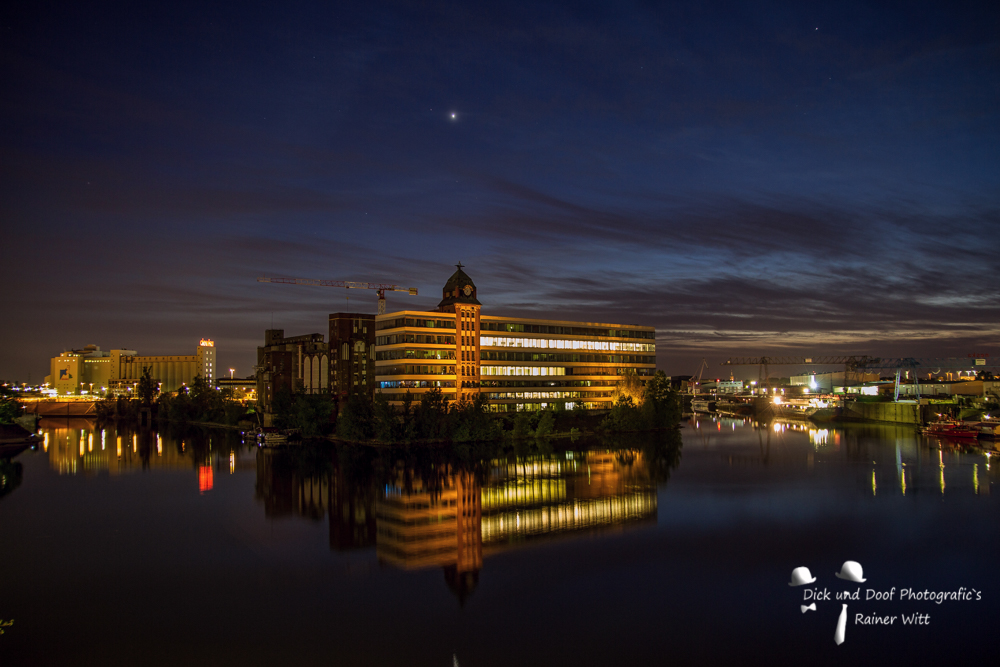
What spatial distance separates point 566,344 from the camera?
8519 cm

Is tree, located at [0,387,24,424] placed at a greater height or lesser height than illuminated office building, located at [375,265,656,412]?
lesser

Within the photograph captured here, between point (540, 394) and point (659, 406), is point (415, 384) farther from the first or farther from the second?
A: point (659, 406)

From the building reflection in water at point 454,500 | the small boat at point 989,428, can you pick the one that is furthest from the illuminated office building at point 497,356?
the small boat at point 989,428

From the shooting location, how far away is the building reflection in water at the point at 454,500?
28.4 meters

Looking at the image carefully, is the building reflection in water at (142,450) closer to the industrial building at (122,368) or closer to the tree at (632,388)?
the tree at (632,388)

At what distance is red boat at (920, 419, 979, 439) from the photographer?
68.6m

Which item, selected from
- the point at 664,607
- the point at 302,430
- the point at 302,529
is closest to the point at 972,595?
the point at 664,607

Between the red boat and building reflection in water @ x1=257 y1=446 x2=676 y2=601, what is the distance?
38224 mm

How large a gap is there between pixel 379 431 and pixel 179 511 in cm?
2804

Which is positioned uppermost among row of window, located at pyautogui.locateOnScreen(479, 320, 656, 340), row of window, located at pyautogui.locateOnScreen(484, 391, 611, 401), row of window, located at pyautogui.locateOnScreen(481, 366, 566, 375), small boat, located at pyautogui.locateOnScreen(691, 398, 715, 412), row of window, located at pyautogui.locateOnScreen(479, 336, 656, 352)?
row of window, located at pyautogui.locateOnScreen(479, 320, 656, 340)

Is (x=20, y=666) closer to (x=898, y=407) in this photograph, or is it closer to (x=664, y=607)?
(x=664, y=607)

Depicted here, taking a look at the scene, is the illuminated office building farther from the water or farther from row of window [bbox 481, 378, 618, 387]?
the water

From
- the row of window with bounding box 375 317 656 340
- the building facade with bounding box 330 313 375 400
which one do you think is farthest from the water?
the building facade with bounding box 330 313 375 400

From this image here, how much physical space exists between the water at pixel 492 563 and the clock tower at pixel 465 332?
86.1ft
